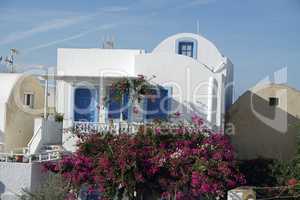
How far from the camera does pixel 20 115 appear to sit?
19.8m

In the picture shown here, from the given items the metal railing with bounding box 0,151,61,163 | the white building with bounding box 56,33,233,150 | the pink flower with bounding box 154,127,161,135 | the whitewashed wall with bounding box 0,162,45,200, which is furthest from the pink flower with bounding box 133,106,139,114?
the whitewashed wall with bounding box 0,162,45,200

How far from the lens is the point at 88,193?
15.8m

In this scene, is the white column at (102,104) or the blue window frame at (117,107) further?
the white column at (102,104)

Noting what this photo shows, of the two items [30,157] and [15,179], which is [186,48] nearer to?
[30,157]

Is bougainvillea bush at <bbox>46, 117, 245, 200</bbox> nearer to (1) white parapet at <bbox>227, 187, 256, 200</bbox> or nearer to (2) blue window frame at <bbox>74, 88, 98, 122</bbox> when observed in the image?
(1) white parapet at <bbox>227, 187, 256, 200</bbox>

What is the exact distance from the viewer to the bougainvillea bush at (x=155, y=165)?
14.1 metres

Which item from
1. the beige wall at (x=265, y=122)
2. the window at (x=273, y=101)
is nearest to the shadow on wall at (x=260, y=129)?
the beige wall at (x=265, y=122)

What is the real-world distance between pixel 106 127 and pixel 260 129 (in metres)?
6.43

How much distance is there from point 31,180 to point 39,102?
265 inches

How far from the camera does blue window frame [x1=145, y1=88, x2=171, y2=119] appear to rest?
17.0 meters

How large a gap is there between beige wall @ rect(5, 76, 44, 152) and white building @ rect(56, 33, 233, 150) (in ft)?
5.91

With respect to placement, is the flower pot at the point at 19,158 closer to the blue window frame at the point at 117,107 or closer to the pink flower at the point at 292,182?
the blue window frame at the point at 117,107

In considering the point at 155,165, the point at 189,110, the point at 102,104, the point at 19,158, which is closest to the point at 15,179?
the point at 19,158

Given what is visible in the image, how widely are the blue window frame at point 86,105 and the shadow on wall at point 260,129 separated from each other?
5.21 metres
